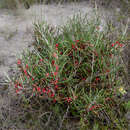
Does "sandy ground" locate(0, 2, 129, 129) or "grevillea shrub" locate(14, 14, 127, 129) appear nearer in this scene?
"grevillea shrub" locate(14, 14, 127, 129)

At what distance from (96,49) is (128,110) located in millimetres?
618

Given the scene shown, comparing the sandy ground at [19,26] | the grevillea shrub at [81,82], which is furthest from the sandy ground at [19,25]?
the grevillea shrub at [81,82]

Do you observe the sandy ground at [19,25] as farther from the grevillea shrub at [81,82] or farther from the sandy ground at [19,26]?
the grevillea shrub at [81,82]

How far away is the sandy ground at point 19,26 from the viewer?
2.55 metres

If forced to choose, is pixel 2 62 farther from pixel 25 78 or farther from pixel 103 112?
pixel 103 112

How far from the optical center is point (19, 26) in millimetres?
3264

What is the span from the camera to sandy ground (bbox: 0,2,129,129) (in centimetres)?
255

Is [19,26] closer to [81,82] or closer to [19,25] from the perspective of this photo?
[19,25]

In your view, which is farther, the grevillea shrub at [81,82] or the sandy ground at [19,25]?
the sandy ground at [19,25]

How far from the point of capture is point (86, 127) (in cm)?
152

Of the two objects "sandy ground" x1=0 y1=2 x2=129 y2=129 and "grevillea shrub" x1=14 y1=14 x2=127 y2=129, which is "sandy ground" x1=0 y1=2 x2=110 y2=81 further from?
"grevillea shrub" x1=14 y1=14 x2=127 y2=129

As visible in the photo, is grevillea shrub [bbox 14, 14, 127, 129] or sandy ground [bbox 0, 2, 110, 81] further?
sandy ground [bbox 0, 2, 110, 81]

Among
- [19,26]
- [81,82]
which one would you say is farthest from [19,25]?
[81,82]

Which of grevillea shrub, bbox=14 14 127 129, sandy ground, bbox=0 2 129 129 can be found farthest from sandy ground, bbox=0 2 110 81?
grevillea shrub, bbox=14 14 127 129
